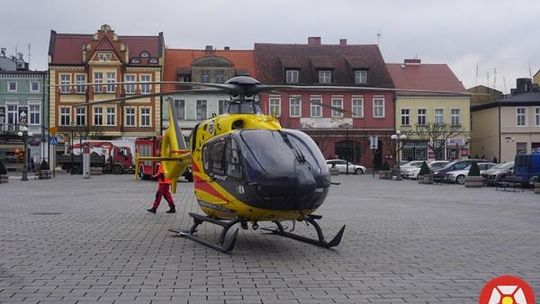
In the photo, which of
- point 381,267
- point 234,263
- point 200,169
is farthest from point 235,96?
point 381,267

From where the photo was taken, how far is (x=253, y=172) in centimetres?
1070

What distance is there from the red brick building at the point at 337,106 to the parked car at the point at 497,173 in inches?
1010

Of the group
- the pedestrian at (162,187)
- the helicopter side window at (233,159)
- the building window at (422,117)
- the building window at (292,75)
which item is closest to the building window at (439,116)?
the building window at (422,117)

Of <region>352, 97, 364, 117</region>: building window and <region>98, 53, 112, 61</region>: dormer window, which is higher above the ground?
<region>98, 53, 112, 61</region>: dormer window

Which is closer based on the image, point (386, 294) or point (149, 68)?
point (386, 294)

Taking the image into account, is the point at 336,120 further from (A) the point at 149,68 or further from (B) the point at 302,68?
(A) the point at 149,68

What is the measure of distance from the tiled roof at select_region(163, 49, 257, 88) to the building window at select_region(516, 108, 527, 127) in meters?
25.8

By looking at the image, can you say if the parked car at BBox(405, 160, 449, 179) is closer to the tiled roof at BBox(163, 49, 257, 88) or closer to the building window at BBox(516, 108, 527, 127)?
the building window at BBox(516, 108, 527, 127)

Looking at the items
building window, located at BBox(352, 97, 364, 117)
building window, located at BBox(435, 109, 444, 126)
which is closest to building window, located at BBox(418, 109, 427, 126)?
building window, located at BBox(435, 109, 444, 126)

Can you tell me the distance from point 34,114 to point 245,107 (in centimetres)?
5405

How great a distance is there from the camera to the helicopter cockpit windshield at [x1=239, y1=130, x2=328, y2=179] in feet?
34.9

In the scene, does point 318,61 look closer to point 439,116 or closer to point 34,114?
point 439,116

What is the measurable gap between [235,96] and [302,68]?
5100 cm

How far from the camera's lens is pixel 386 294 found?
787 centimetres
